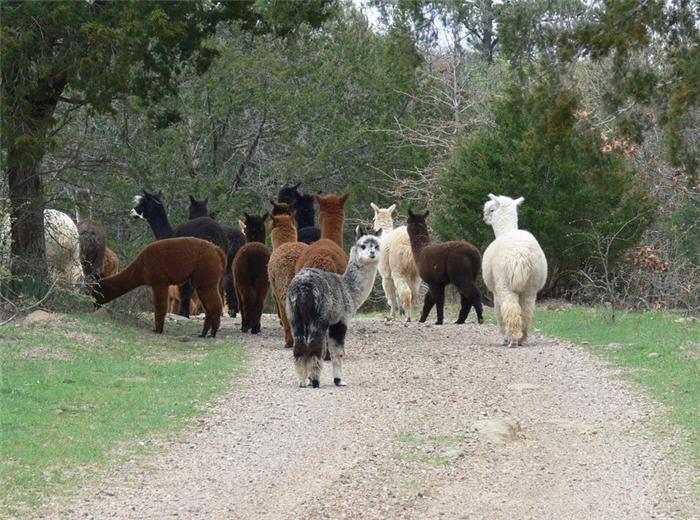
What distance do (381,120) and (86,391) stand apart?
26178mm

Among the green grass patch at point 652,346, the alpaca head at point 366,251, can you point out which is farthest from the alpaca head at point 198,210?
the alpaca head at point 366,251

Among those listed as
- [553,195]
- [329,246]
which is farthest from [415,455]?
[553,195]

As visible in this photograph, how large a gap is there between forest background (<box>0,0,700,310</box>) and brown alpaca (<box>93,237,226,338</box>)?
5.21ft

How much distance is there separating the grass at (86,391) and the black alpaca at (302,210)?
2.94 meters

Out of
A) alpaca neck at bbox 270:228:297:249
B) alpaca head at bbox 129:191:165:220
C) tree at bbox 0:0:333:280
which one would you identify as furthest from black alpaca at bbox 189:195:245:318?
alpaca neck at bbox 270:228:297:249

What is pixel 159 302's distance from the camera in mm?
18297

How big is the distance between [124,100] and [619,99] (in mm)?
7022

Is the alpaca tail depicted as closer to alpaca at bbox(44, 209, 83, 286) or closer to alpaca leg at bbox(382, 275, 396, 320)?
alpaca leg at bbox(382, 275, 396, 320)

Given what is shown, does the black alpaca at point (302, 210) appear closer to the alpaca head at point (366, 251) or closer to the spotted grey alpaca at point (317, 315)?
the alpaca head at point (366, 251)

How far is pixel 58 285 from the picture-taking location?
18266mm

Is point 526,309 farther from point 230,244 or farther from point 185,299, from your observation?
point 185,299

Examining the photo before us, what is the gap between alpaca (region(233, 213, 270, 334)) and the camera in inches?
711

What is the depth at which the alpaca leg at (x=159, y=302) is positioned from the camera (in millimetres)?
18141

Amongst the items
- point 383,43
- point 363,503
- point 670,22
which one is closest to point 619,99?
point 670,22
